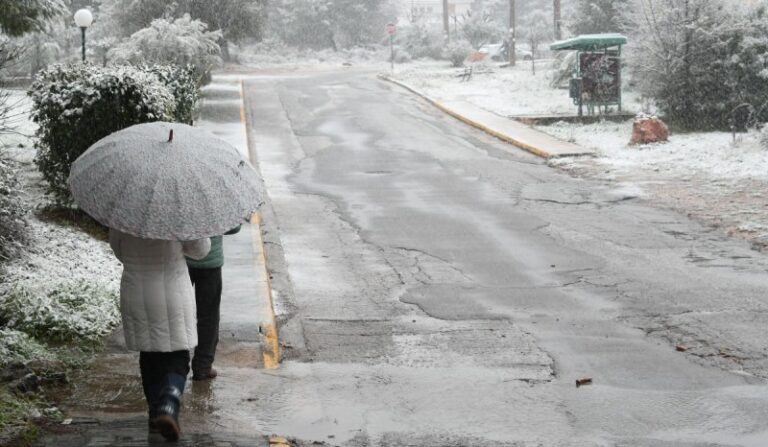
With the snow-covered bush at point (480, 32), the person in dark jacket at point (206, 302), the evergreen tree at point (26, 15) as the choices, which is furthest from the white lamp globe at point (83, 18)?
the snow-covered bush at point (480, 32)

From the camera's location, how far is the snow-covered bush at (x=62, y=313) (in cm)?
720

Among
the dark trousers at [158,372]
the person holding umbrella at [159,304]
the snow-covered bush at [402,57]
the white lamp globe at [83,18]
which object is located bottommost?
the dark trousers at [158,372]

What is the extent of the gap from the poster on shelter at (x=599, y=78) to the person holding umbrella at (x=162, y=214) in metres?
21.5

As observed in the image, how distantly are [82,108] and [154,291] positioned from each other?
261 inches

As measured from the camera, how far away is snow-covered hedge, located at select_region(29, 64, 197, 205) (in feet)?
36.8

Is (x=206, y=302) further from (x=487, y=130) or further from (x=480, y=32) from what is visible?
(x=480, y=32)

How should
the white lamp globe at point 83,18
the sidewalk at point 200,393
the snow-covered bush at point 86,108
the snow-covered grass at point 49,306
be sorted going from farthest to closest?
the white lamp globe at point 83,18 → the snow-covered bush at point 86,108 → the snow-covered grass at point 49,306 → the sidewalk at point 200,393

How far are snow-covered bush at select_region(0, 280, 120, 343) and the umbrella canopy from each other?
97.1 inches

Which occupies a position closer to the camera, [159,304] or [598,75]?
[159,304]

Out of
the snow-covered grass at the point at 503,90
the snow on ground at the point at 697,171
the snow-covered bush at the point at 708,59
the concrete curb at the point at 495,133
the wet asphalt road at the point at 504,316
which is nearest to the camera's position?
the wet asphalt road at the point at 504,316

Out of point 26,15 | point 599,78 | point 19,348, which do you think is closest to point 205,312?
point 19,348

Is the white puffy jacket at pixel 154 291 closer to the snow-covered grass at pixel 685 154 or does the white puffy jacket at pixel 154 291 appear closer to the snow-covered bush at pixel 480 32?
the snow-covered grass at pixel 685 154

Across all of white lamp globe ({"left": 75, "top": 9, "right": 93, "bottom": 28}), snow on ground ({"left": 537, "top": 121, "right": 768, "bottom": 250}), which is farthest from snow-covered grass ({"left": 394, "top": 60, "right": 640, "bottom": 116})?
white lamp globe ({"left": 75, "top": 9, "right": 93, "bottom": 28})

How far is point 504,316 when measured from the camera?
8688mm
